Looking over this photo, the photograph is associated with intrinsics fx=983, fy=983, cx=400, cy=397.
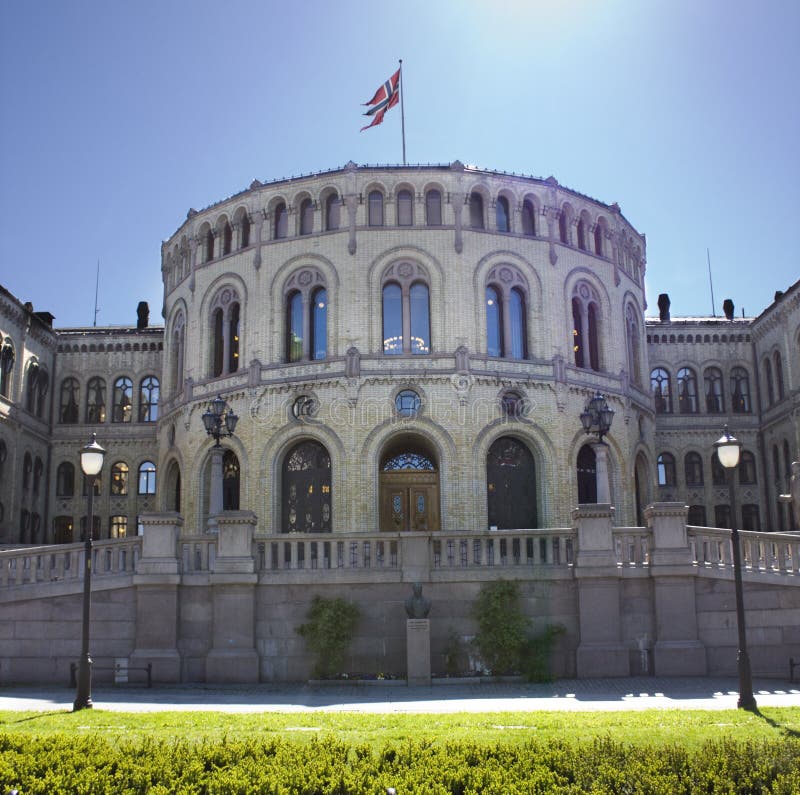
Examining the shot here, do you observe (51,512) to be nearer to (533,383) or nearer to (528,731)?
(533,383)

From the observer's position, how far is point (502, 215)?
1475 inches

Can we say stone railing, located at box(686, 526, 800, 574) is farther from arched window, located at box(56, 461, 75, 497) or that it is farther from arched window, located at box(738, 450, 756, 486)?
arched window, located at box(56, 461, 75, 497)

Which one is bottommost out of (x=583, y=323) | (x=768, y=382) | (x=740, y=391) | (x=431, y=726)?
(x=431, y=726)

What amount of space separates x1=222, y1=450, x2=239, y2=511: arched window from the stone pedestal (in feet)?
53.0

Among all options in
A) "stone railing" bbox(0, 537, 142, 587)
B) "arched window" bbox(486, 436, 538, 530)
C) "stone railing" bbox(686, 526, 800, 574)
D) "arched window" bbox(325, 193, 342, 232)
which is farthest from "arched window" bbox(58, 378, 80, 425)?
"stone railing" bbox(686, 526, 800, 574)

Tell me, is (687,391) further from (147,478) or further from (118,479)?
(118,479)

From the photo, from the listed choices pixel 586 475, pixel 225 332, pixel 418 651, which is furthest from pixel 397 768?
pixel 225 332

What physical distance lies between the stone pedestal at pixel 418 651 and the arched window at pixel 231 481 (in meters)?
16.2

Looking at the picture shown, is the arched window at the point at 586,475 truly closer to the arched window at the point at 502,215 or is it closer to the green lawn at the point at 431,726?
the arched window at the point at 502,215

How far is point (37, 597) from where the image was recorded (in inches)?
902

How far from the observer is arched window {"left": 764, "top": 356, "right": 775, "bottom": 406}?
47.4m

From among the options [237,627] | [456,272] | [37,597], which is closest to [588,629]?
[237,627]

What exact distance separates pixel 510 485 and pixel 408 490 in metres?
3.65

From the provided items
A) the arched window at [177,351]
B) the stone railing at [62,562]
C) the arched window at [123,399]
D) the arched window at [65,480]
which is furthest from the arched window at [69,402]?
the stone railing at [62,562]
